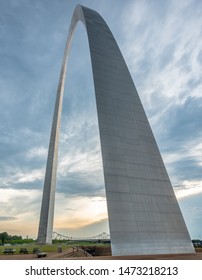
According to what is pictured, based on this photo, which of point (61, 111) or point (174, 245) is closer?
point (174, 245)

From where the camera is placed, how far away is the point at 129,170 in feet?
57.1

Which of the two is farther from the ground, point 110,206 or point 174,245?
point 110,206

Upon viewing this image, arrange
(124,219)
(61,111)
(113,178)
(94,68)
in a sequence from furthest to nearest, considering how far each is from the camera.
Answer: (61,111) → (94,68) → (113,178) → (124,219)

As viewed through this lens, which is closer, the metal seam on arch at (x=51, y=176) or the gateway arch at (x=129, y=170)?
the gateway arch at (x=129, y=170)

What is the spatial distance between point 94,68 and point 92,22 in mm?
6945

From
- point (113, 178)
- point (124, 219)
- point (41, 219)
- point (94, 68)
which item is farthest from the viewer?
point (41, 219)

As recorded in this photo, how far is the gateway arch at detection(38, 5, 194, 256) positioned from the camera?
601 inches

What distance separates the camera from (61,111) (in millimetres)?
42031

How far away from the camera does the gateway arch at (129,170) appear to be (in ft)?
50.1

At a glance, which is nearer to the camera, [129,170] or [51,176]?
[129,170]

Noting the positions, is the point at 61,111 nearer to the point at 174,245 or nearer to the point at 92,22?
the point at 92,22

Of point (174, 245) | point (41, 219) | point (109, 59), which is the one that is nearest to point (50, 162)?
point (41, 219)

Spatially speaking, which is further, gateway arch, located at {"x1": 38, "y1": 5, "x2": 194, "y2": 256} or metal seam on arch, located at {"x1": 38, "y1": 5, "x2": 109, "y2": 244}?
metal seam on arch, located at {"x1": 38, "y1": 5, "x2": 109, "y2": 244}

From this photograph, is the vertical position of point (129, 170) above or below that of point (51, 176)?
below
